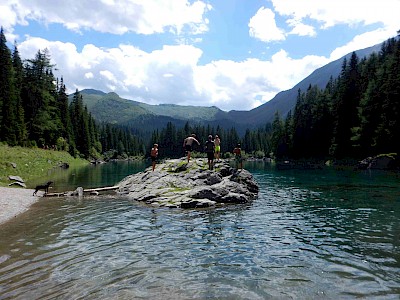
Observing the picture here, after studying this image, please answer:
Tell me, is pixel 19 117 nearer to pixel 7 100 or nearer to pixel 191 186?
pixel 7 100

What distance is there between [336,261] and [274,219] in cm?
734

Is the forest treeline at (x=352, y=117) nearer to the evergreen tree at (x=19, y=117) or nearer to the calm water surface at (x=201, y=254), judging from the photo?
the calm water surface at (x=201, y=254)

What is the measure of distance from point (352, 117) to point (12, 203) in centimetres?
8781

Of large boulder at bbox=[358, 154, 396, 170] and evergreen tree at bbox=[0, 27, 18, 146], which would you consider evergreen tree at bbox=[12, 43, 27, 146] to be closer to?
evergreen tree at bbox=[0, 27, 18, 146]

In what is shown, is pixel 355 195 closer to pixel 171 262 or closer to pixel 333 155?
pixel 171 262

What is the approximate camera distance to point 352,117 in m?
87.5

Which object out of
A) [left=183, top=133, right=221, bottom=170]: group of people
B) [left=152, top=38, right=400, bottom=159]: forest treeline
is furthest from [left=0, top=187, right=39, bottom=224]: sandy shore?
[left=152, top=38, right=400, bottom=159]: forest treeline

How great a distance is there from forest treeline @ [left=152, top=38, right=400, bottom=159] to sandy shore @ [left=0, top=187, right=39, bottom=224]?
70.0m

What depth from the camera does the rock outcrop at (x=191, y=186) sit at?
76.8 ft

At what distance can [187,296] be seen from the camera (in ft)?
26.9

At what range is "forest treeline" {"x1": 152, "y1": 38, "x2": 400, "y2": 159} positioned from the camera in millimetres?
68812

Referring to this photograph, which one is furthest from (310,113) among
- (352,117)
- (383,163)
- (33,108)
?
(33,108)

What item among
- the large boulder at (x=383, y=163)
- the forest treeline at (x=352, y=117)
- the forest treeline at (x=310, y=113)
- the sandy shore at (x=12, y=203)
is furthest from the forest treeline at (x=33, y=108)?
the forest treeline at (x=352, y=117)

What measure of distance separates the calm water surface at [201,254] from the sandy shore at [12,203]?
0.91 metres
